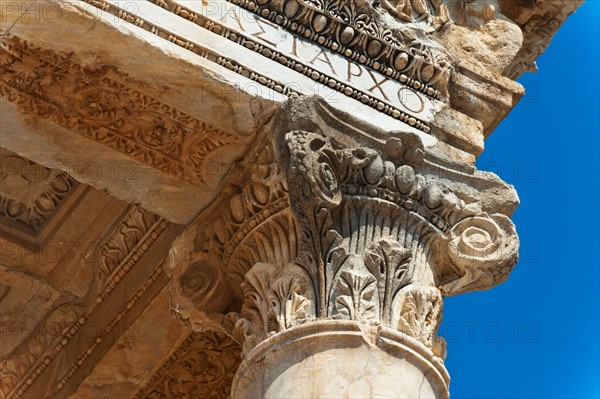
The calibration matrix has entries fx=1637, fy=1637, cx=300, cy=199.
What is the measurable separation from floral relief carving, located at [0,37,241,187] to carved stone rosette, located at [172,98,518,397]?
321 millimetres

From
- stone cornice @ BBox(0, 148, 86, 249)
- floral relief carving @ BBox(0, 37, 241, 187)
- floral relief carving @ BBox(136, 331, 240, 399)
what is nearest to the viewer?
floral relief carving @ BBox(0, 37, 241, 187)

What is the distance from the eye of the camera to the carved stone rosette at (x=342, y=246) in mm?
8750

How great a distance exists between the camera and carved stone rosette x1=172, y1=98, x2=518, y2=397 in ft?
28.7

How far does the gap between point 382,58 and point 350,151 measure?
1137 mm

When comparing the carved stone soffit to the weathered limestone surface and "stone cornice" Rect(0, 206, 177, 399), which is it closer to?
the weathered limestone surface

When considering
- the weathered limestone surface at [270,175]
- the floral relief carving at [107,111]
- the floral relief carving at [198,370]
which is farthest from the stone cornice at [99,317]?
the floral relief carving at [107,111]

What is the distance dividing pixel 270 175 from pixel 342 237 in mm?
565

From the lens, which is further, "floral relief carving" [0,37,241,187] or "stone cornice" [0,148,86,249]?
"stone cornice" [0,148,86,249]

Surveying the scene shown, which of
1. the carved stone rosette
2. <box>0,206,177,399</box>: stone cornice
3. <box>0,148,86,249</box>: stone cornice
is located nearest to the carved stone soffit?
the carved stone rosette

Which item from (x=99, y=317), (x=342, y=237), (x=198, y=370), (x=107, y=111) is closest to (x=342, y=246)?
(x=342, y=237)

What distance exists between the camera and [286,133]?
30.6 feet

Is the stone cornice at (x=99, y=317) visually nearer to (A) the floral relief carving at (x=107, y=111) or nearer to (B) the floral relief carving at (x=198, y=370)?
(B) the floral relief carving at (x=198, y=370)

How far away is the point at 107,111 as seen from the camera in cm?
955

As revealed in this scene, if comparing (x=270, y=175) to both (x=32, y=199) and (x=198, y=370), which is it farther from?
(x=32, y=199)
